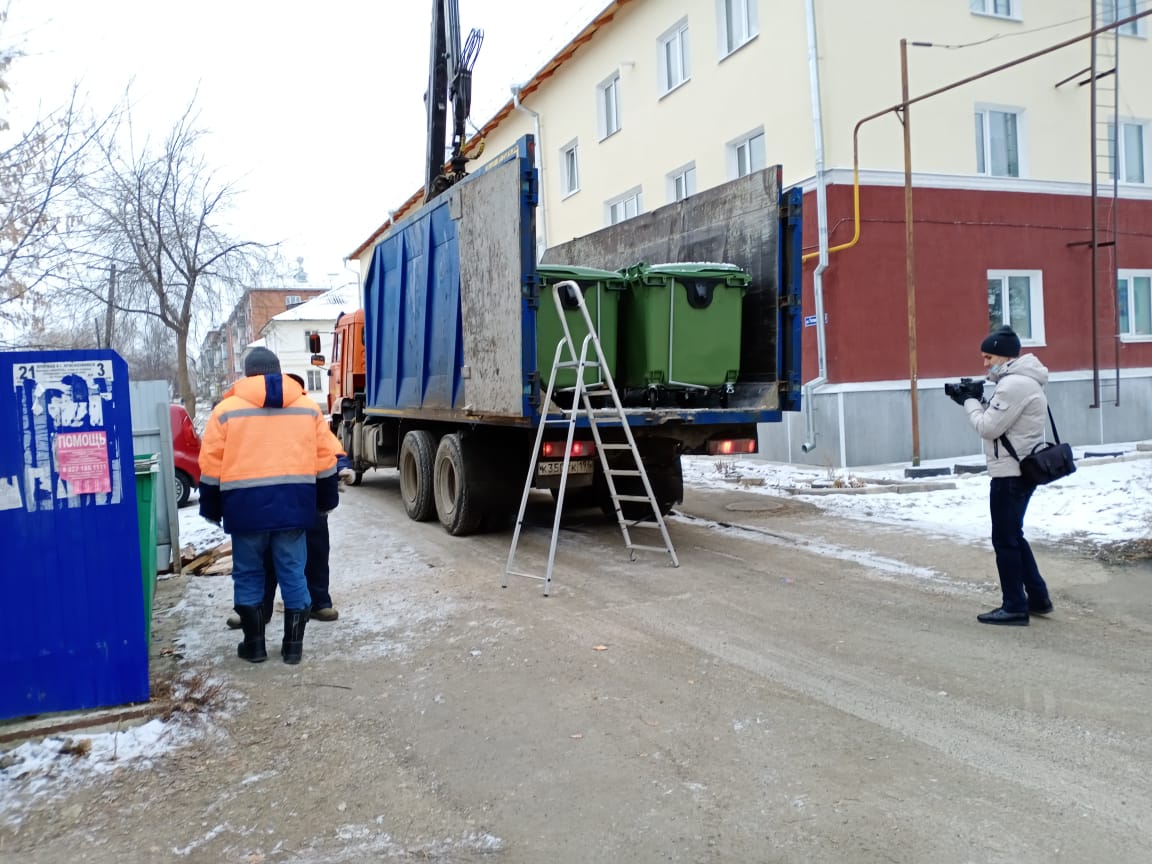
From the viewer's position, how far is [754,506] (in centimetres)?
991

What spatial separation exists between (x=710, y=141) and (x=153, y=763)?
45.3ft

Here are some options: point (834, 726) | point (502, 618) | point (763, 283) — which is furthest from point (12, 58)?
point (834, 726)

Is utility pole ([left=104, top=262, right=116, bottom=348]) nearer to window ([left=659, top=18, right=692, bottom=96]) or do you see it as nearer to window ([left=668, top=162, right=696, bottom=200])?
window ([left=668, top=162, right=696, bottom=200])

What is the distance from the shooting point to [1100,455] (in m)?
12.4

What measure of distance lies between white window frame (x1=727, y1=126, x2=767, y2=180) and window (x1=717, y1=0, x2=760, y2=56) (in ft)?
4.76

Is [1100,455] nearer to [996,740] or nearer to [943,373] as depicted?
[943,373]

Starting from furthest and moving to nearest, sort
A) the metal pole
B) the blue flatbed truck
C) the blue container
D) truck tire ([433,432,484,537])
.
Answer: the metal pole → truck tire ([433,432,484,537]) → the blue flatbed truck → the blue container

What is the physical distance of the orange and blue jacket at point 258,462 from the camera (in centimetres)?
458

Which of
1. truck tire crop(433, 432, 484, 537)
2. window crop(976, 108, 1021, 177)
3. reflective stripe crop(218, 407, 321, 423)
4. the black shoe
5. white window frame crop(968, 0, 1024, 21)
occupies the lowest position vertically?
the black shoe

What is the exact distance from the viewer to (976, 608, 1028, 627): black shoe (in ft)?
16.7

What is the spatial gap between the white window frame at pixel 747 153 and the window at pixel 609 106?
4.21m

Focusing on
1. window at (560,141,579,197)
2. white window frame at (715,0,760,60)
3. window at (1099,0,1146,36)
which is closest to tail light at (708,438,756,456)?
white window frame at (715,0,760,60)

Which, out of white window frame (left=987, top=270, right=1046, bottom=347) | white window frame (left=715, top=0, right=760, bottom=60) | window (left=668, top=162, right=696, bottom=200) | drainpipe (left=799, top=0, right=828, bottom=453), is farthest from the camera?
window (left=668, top=162, right=696, bottom=200)

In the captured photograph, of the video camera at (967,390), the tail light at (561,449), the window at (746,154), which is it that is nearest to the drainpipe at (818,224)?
the window at (746,154)
